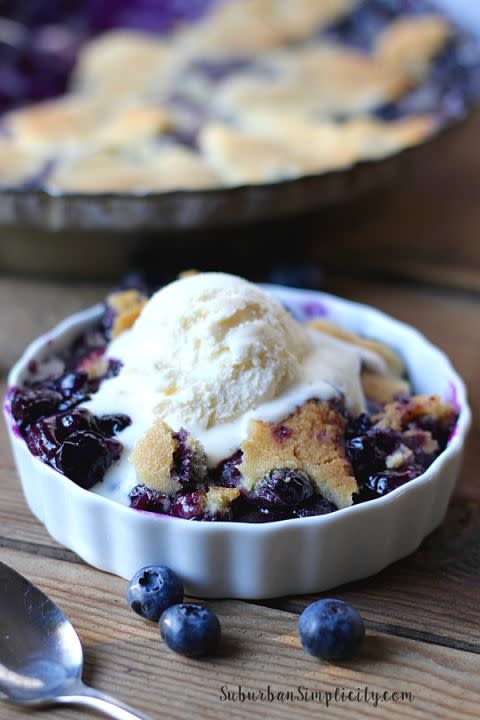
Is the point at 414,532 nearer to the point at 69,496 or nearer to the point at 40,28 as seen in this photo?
the point at 69,496

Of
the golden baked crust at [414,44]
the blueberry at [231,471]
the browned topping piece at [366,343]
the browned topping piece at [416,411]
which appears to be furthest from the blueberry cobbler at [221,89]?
the blueberry at [231,471]

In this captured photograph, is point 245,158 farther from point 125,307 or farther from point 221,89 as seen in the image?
point 125,307

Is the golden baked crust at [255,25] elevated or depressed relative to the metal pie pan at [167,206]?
elevated

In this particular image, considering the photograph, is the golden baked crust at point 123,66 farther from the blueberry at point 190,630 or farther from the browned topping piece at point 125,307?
the blueberry at point 190,630

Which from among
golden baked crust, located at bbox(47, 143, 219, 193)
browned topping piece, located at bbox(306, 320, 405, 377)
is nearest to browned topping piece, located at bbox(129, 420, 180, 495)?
browned topping piece, located at bbox(306, 320, 405, 377)

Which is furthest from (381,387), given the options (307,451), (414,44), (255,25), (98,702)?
(255,25)

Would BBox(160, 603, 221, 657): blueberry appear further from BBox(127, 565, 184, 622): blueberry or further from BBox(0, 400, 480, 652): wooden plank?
BBox(0, 400, 480, 652): wooden plank
